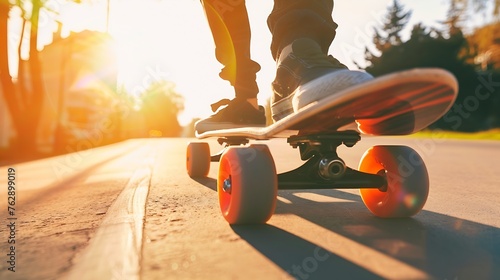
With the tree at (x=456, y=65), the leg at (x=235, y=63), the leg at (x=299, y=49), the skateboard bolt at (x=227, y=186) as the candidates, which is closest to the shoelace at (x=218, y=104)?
the leg at (x=235, y=63)

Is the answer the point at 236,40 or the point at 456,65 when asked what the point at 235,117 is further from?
the point at 456,65

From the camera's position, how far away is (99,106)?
4191 cm

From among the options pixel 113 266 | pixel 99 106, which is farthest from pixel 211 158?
pixel 99 106

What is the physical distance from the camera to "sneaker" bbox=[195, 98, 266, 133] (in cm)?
293

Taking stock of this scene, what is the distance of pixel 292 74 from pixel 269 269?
3.20 ft

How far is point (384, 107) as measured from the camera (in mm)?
1680

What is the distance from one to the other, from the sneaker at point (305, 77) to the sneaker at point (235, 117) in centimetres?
69

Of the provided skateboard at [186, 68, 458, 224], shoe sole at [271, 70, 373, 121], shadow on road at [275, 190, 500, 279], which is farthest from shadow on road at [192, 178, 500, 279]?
shoe sole at [271, 70, 373, 121]

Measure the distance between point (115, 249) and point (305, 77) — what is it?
39.2 inches

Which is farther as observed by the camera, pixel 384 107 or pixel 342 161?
pixel 342 161

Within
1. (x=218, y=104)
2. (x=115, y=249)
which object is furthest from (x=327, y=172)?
(x=218, y=104)

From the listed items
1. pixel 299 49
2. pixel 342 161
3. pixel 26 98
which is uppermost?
pixel 26 98

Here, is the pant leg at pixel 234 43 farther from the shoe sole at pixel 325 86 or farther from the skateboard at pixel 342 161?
the shoe sole at pixel 325 86

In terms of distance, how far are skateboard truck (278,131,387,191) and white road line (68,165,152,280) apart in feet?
2.15
